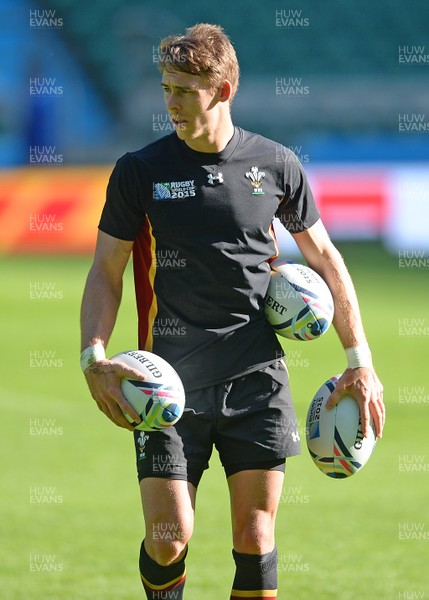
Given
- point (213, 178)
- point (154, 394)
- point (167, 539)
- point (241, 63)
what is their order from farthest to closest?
point (241, 63), point (213, 178), point (167, 539), point (154, 394)

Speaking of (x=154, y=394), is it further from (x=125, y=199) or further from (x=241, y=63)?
(x=241, y=63)

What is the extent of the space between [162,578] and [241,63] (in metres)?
26.2

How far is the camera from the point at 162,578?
4.56 metres

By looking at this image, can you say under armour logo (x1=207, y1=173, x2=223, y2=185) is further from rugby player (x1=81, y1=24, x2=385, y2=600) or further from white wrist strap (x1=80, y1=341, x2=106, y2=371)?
white wrist strap (x1=80, y1=341, x2=106, y2=371)

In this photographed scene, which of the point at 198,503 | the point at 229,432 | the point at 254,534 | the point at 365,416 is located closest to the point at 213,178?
the point at 229,432

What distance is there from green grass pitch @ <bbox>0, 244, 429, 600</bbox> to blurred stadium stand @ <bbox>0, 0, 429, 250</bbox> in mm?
13216

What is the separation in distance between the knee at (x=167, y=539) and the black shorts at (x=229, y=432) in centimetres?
21

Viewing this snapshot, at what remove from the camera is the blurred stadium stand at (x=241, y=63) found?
2702 centimetres

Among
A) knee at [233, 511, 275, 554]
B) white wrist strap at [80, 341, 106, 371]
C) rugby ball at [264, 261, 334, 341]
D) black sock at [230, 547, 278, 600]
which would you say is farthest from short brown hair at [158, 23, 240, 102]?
black sock at [230, 547, 278, 600]

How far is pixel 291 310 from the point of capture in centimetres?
471

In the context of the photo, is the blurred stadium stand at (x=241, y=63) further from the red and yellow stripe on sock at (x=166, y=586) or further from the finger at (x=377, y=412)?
the red and yellow stripe on sock at (x=166, y=586)

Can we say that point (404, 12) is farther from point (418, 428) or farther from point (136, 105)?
point (418, 428)

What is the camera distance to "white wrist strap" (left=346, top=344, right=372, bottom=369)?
4.74 m

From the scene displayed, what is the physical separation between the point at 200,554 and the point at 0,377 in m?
6.05
